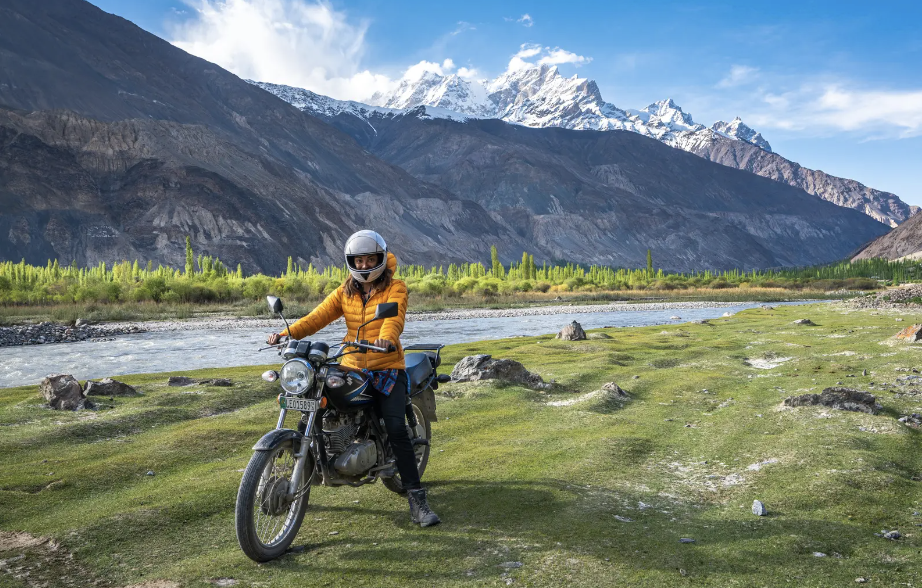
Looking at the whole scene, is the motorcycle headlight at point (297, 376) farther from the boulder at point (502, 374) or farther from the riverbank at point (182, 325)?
the riverbank at point (182, 325)

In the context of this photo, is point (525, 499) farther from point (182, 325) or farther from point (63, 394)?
point (182, 325)

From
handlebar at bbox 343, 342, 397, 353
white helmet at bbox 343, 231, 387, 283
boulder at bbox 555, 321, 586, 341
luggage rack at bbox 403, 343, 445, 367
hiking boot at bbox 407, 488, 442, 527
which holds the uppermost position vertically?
white helmet at bbox 343, 231, 387, 283

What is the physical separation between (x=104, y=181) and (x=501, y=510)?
223227mm

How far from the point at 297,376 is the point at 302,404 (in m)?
0.32

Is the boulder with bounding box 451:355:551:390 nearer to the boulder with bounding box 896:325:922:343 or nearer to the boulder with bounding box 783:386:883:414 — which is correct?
the boulder with bounding box 783:386:883:414

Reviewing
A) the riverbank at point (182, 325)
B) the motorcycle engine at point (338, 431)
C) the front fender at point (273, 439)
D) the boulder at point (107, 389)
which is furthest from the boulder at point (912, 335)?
the riverbank at point (182, 325)

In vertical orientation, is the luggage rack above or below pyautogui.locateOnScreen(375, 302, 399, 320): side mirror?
below

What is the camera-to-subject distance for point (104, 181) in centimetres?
19900

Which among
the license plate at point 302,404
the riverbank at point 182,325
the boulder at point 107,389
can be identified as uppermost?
the license plate at point 302,404

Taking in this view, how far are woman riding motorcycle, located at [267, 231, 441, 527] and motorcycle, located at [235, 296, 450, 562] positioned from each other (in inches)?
8.1

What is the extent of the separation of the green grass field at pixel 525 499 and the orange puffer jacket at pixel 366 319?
1951mm

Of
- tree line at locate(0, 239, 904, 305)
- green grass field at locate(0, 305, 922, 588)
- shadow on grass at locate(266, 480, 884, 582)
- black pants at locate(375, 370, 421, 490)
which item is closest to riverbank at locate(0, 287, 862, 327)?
tree line at locate(0, 239, 904, 305)

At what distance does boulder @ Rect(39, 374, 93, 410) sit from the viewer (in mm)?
15859

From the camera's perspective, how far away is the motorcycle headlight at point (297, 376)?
6801 mm
